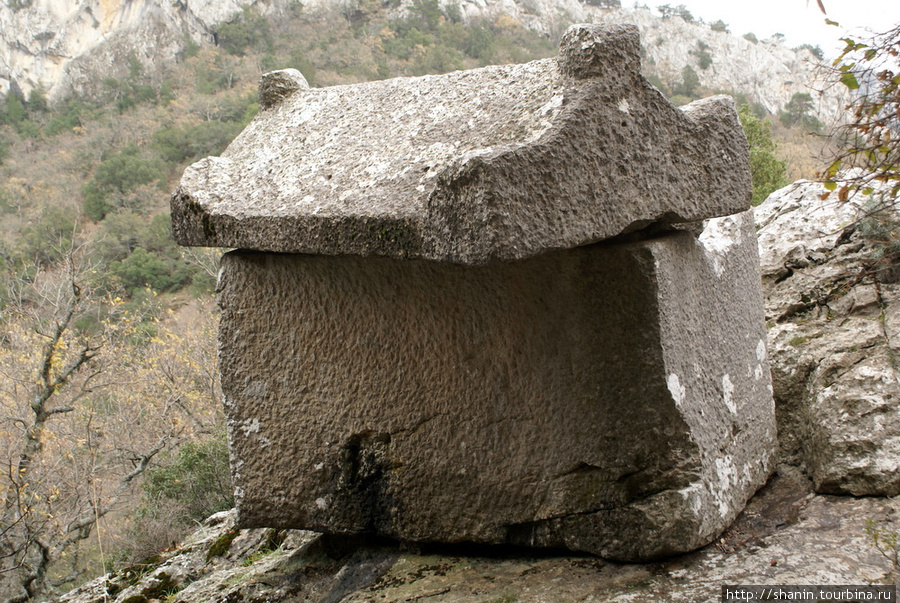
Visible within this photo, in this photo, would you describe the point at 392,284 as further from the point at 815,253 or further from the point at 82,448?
the point at 82,448

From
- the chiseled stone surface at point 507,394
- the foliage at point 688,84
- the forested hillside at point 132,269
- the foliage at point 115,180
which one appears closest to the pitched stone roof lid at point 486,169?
the chiseled stone surface at point 507,394

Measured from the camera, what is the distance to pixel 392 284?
206 centimetres

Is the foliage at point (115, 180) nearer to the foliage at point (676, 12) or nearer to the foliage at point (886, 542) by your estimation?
the foliage at point (886, 542)

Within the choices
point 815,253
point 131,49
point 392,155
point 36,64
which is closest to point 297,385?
point 392,155

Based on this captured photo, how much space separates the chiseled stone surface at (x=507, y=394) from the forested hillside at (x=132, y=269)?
1.81m

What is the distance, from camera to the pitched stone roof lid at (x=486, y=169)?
1.44 metres

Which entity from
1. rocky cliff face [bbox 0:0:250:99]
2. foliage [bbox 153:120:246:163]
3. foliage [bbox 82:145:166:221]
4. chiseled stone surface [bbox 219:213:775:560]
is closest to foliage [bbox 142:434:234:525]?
chiseled stone surface [bbox 219:213:775:560]

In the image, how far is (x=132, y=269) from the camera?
21.3 metres

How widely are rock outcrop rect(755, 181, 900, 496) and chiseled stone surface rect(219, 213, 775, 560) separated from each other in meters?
0.20

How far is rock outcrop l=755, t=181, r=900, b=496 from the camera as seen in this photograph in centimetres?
212

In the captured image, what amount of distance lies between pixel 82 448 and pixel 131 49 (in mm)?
33835

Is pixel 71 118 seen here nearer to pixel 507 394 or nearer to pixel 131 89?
pixel 131 89

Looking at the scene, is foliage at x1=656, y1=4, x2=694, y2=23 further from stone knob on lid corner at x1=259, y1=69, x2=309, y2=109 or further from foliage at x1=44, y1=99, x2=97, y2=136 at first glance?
stone knob on lid corner at x1=259, y1=69, x2=309, y2=109

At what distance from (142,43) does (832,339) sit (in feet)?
139
